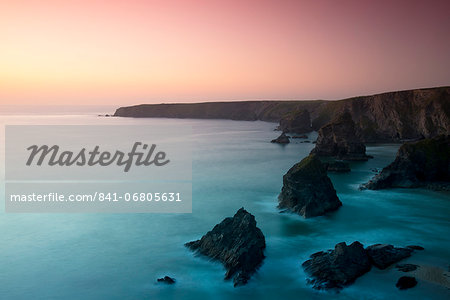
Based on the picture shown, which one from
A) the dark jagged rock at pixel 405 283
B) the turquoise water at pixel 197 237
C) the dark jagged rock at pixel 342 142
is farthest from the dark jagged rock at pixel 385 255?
the dark jagged rock at pixel 342 142

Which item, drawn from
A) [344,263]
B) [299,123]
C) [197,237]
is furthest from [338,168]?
[299,123]

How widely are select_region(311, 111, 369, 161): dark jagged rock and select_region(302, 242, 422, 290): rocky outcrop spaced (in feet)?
123

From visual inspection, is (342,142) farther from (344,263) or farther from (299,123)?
(299,123)

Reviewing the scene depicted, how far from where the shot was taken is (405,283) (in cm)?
1812

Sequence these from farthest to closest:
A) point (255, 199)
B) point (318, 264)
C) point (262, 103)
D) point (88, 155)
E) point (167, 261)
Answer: point (262, 103) → point (88, 155) → point (255, 199) → point (167, 261) → point (318, 264)

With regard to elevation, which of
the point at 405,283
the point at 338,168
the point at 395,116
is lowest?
the point at 405,283

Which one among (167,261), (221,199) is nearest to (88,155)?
(221,199)

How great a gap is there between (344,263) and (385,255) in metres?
3.06

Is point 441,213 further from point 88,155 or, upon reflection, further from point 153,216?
point 88,155

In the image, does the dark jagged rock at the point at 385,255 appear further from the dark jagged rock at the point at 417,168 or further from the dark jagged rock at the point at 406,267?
the dark jagged rock at the point at 417,168

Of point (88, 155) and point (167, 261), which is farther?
point (88, 155)

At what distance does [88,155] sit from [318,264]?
59317mm

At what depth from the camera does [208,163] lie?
204 feet

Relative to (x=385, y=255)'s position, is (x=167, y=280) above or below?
below
